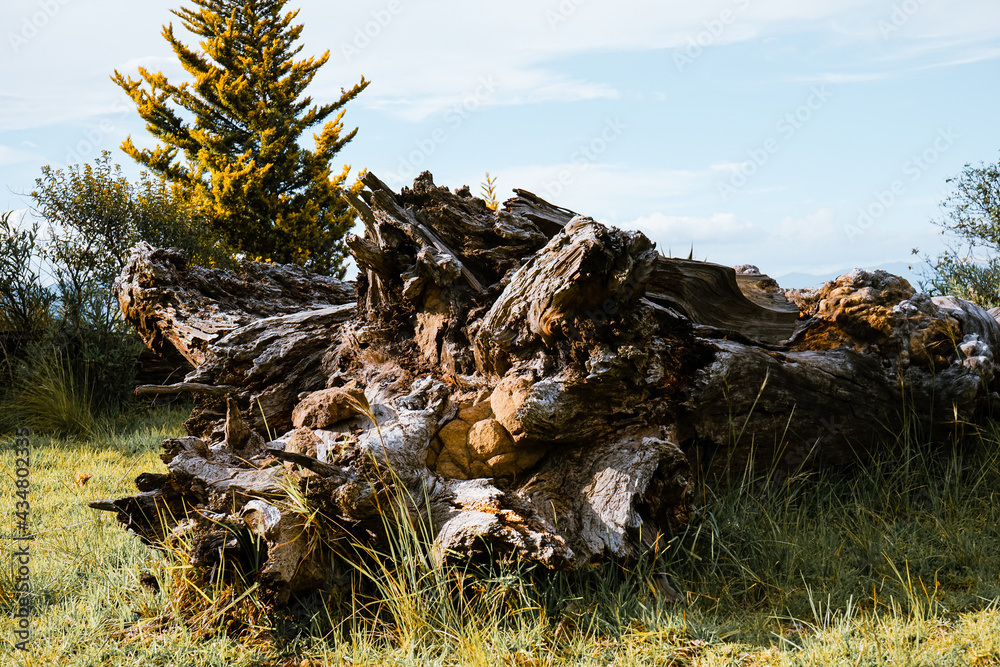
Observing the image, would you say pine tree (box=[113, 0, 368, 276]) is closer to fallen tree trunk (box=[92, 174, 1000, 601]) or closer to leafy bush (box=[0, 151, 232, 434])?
leafy bush (box=[0, 151, 232, 434])

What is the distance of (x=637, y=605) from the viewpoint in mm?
3180

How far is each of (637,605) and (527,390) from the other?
1.09 meters

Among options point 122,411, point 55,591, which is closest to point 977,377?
point 55,591

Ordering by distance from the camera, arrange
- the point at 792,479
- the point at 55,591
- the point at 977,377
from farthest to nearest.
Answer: the point at 977,377
the point at 792,479
the point at 55,591

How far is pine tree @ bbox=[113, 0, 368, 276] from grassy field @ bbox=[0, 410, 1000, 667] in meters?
11.4

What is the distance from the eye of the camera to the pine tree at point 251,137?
14812mm

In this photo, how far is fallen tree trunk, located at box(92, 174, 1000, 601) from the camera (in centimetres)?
336

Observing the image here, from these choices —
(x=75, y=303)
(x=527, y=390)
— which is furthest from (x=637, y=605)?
(x=75, y=303)

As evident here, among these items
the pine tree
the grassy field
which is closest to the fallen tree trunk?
the grassy field

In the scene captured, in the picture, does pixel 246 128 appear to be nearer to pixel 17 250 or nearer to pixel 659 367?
pixel 17 250

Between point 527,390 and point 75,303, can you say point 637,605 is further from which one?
point 75,303

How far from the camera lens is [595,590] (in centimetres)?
333

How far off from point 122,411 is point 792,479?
742 centimetres

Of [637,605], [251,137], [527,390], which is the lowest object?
[637,605]
